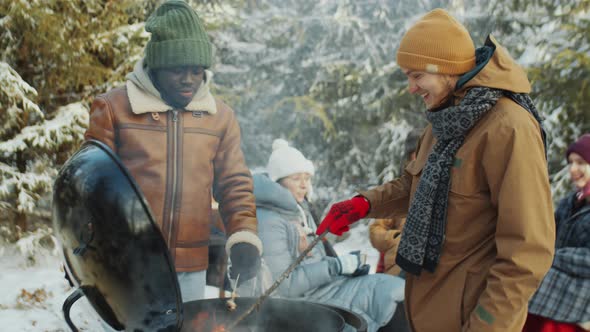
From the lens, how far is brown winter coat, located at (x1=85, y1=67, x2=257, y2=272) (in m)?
1.90

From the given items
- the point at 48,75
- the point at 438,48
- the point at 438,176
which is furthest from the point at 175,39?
the point at 48,75

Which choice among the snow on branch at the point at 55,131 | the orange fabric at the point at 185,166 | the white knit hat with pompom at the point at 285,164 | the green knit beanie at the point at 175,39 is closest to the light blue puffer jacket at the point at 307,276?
the white knit hat with pompom at the point at 285,164

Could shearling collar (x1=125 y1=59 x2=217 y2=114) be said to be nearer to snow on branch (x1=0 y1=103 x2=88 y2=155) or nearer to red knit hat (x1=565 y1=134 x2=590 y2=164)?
red knit hat (x1=565 y1=134 x2=590 y2=164)

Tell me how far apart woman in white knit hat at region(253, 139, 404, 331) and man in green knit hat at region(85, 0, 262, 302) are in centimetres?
70

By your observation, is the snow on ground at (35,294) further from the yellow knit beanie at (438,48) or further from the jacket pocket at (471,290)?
the yellow knit beanie at (438,48)

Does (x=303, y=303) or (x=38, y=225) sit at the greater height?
(x=303, y=303)

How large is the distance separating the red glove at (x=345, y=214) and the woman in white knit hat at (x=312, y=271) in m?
0.91

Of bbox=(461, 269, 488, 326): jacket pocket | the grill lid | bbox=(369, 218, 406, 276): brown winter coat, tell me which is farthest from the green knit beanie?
bbox=(369, 218, 406, 276): brown winter coat

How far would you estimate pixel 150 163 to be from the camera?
1.93 meters

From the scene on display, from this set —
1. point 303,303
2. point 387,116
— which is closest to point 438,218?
point 303,303

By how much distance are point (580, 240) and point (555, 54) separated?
3.66 m

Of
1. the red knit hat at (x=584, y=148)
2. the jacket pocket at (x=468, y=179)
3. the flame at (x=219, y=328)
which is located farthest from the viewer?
the red knit hat at (x=584, y=148)

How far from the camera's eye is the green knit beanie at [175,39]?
1927mm

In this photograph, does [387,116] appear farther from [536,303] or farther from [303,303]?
[303,303]
